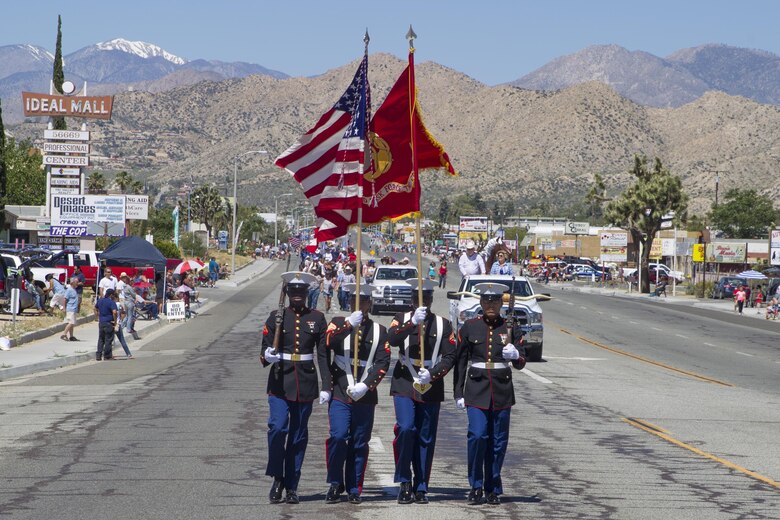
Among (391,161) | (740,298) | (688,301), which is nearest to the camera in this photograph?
(391,161)

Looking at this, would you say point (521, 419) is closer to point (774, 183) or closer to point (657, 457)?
point (657, 457)

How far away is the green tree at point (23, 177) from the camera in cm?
9675

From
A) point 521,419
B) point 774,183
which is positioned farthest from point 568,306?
point 774,183

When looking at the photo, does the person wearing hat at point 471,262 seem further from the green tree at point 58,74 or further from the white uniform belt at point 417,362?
the green tree at point 58,74

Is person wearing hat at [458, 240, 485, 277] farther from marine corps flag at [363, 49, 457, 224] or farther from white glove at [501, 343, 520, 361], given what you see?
white glove at [501, 343, 520, 361]

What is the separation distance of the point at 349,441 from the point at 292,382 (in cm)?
71

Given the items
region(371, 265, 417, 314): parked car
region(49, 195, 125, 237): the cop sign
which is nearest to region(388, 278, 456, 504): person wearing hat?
region(371, 265, 417, 314): parked car

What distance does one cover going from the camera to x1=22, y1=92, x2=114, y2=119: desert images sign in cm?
7175

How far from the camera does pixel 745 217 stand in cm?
14588

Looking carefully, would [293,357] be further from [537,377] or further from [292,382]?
[537,377]

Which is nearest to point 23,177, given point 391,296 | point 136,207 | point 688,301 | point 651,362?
point 136,207

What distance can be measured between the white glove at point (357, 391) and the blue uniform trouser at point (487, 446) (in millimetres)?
993

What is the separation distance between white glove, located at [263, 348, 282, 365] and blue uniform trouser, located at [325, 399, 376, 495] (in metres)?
0.61

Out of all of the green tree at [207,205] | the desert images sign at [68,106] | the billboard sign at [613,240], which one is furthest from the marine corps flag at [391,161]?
the green tree at [207,205]
